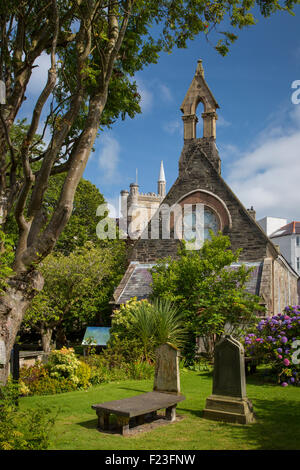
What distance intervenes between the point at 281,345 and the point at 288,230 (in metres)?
48.0

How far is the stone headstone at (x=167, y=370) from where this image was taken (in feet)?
29.8

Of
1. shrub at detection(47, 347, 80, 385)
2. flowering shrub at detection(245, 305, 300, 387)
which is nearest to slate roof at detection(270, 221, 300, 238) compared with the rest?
flowering shrub at detection(245, 305, 300, 387)

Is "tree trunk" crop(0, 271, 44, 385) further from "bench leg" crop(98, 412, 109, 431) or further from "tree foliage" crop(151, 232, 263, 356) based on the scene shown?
"tree foliage" crop(151, 232, 263, 356)

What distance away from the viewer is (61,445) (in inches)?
257

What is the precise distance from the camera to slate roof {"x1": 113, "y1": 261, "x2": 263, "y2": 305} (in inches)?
744

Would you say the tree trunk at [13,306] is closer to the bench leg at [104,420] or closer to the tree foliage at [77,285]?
the bench leg at [104,420]

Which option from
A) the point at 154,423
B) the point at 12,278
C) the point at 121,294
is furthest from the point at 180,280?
the point at 12,278

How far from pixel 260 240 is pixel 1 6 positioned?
15.8 metres

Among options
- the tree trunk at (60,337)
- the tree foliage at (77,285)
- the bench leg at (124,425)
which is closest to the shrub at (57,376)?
the bench leg at (124,425)

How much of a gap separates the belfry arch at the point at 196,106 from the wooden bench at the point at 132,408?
18751 millimetres

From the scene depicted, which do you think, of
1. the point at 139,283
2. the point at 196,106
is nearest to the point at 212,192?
the point at 196,106

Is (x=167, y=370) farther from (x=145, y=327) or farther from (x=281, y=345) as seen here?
(x=145, y=327)

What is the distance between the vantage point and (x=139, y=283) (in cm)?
2086
